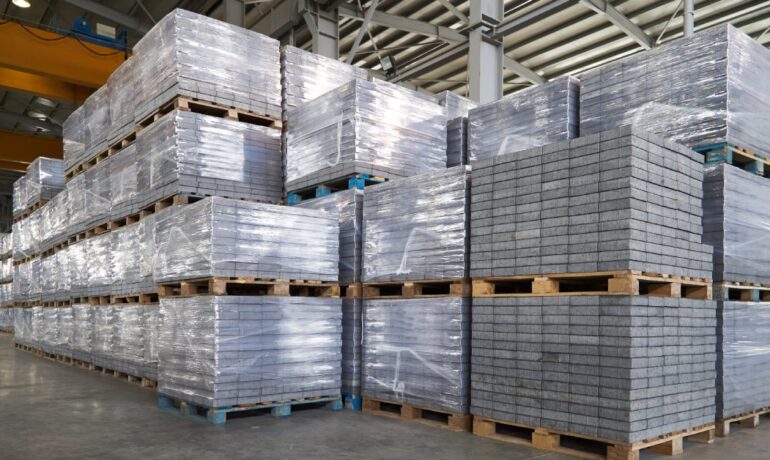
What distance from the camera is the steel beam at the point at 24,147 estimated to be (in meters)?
14.8

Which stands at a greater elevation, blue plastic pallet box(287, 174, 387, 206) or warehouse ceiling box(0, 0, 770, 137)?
warehouse ceiling box(0, 0, 770, 137)

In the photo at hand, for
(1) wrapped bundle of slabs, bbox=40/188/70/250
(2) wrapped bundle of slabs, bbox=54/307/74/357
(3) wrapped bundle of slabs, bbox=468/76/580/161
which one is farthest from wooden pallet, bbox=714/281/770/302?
(1) wrapped bundle of slabs, bbox=40/188/70/250

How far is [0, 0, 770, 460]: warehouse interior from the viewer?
3.97 m

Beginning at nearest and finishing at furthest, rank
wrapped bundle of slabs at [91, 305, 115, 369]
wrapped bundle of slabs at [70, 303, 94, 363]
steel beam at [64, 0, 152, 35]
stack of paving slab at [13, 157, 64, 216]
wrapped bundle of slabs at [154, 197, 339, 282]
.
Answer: wrapped bundle of slabs at [154, 197, 339, 282]
wrapped bundle of slabs at [91, 305, 115, 369]
wrapped bundle of slabs at [70, 303, 94, 363]
stack of paving slab at [13, 157, 64, 216]
steel beam at [64, 0, 152, 35]

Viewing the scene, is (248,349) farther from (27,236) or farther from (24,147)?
(24,147)

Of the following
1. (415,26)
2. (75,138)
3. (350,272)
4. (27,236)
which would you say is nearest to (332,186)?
(350,272)

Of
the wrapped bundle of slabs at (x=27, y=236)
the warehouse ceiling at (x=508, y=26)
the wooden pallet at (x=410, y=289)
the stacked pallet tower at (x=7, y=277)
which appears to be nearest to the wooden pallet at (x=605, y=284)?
the wooden pallet at (x=410, y=289)

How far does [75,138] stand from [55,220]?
1.58 m

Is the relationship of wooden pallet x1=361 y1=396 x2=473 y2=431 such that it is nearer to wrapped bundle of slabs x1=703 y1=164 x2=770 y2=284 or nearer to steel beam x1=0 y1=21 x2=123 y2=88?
wrapped bundle of slabs x1=703 y1=164 x2=770 y2=284

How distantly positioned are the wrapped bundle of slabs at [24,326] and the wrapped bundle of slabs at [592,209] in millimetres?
10147

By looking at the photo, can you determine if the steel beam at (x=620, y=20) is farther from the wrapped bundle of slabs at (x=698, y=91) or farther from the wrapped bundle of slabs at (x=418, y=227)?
the wrapped bundle of slabs at (x=418, y=227)

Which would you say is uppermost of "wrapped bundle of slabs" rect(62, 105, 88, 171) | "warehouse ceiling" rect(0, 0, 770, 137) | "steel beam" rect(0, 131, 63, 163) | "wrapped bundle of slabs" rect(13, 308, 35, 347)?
"warehouse ceiling" rect(0, 0, 770, 137)

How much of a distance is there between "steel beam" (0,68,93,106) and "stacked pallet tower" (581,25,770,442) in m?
10.7

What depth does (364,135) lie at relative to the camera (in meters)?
5.73
